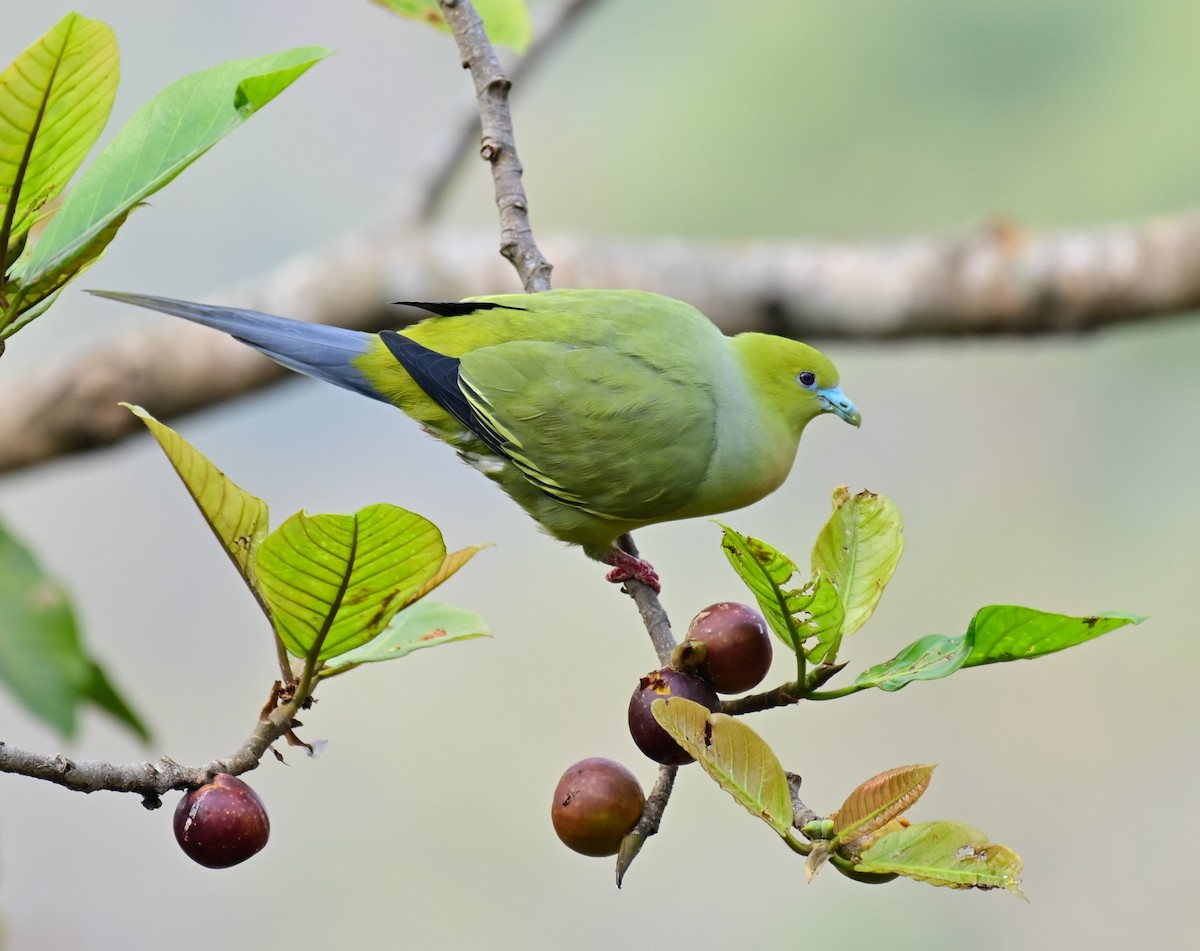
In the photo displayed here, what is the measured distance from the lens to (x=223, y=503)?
1.28m

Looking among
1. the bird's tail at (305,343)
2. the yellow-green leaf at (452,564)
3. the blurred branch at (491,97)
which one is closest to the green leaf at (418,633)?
the yellow-green leaf at (452,564)

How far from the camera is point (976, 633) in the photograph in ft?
3.85

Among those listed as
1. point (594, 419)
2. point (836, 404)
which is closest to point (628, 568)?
point (594, 419)

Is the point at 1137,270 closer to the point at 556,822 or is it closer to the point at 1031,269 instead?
the point at 1031,269

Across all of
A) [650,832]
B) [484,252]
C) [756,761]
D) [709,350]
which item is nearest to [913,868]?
[756,761]

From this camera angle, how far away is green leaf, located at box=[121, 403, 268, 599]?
1.25 meters

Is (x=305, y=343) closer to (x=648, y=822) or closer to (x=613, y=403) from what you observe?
(x=613, y=403)

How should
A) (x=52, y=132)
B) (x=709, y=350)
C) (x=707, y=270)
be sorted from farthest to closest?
(x=707, y=270) → (x=709, y=350) → (x=52, y=132)

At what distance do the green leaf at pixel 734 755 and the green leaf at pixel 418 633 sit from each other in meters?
0.35

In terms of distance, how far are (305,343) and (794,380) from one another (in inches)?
39.8

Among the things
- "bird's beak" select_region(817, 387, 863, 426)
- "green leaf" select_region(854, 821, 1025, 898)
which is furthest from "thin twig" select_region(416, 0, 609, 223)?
"green leaf" select_region(854, 821, 1025, 898)

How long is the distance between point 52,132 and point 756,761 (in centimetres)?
96

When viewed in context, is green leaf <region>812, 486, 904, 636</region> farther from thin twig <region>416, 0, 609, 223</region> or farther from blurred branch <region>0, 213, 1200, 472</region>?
thin twig <region>416, 0, 609, 223</region>

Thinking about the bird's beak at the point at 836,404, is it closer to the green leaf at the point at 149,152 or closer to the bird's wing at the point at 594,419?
the bird's wing at the point at 594,419
